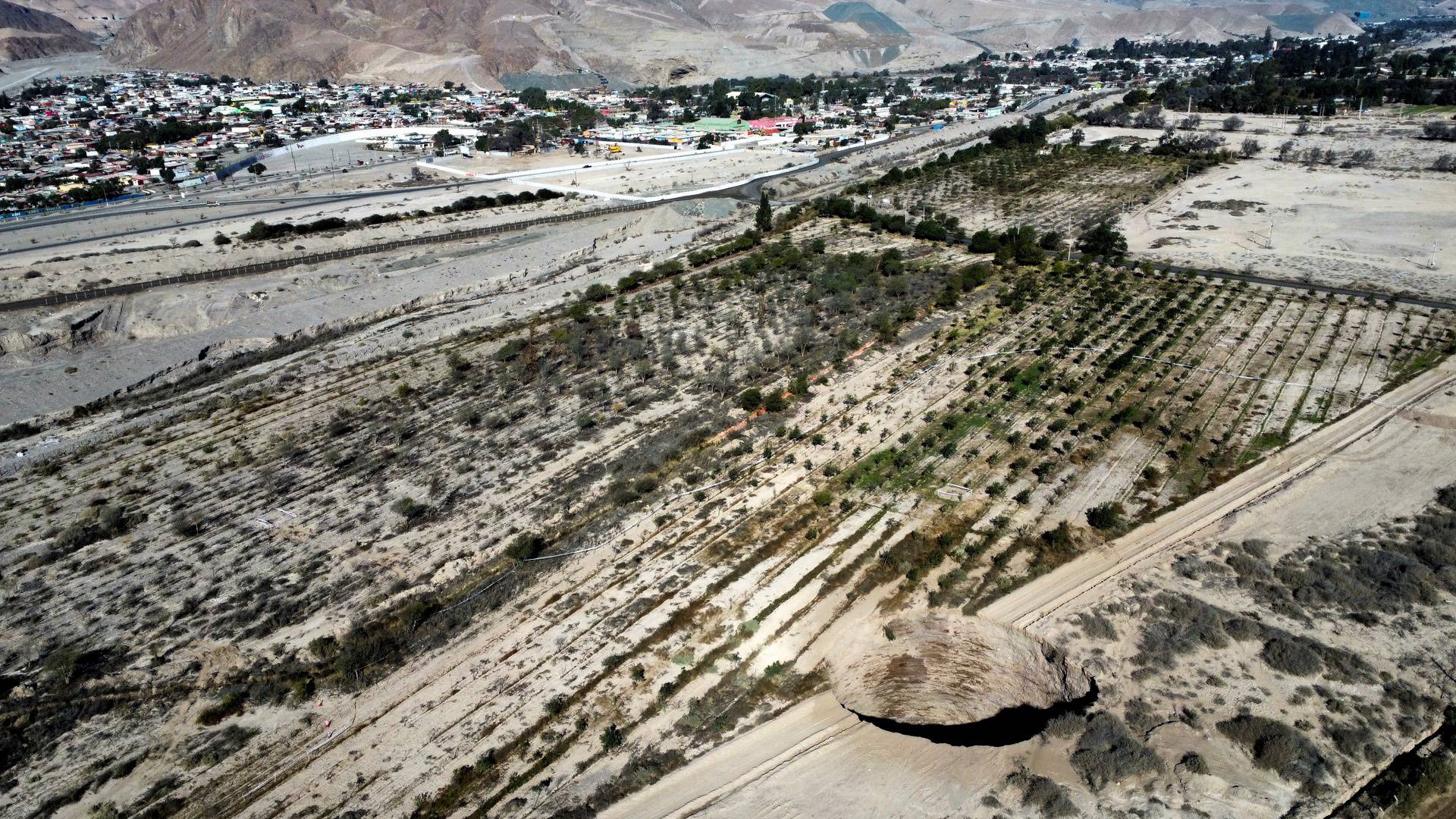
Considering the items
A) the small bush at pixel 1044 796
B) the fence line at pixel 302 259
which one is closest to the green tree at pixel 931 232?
the fence line at pixel 302 259

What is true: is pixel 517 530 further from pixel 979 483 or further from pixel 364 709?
pixel 979 483

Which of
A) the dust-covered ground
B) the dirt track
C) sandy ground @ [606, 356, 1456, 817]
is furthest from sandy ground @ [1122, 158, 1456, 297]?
sandy ground @ [606, 356, 1456, 817]

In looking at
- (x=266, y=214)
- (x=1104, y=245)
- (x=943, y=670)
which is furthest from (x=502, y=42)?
(x=943, y=670)

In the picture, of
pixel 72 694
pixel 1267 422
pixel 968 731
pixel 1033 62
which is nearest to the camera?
pixel 968 731

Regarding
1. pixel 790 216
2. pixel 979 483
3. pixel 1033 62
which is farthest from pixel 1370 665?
pixel 1033 62

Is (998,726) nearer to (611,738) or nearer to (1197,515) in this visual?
(611,738)

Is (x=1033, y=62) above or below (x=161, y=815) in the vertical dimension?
above

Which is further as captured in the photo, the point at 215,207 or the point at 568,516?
the point at 215,207
